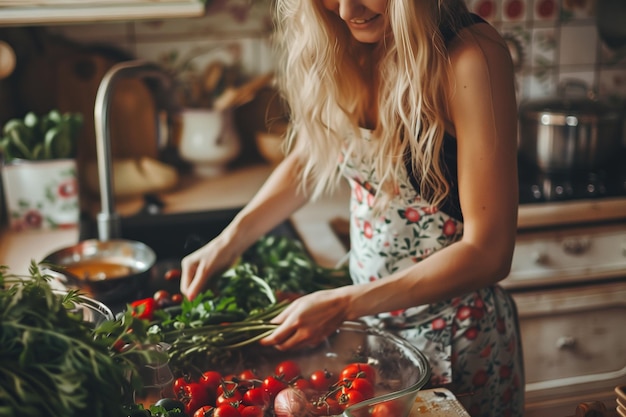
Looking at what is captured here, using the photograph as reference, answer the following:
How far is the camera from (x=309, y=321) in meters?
1.01

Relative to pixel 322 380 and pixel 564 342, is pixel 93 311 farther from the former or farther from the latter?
pixel 564 342

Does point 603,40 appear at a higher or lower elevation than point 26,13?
lower

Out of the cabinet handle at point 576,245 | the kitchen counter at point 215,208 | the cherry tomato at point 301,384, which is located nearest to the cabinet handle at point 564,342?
the cabinet handle at point 576,245

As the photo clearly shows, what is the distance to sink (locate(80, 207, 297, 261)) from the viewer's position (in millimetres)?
1809

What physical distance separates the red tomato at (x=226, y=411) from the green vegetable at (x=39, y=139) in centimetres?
116

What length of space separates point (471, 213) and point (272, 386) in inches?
14.5

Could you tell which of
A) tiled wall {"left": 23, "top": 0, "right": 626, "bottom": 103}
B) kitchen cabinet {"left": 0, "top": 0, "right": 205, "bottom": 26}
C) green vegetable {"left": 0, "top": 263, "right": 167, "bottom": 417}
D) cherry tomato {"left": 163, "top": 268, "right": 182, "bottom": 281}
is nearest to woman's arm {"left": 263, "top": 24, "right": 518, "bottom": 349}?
green vegetable {"left": 0, "top": 263, "right": 167, "bottom": 417}

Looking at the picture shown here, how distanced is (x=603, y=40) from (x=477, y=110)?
1692mm

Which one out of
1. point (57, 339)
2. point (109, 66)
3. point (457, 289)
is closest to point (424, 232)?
point (457, 289)

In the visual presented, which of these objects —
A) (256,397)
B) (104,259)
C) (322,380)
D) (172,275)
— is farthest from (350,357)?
(104,259)

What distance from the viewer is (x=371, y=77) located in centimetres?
123

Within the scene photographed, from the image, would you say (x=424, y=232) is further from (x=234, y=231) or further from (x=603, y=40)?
(x=603, y=40)

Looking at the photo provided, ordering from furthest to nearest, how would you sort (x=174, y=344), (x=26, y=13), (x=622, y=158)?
(x=622, y=158) < (x=26, y=13) < (x=174, y=344)

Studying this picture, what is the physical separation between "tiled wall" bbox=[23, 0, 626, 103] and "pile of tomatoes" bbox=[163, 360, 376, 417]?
1.51 metres
